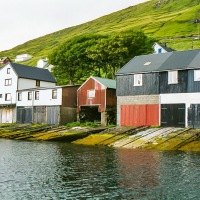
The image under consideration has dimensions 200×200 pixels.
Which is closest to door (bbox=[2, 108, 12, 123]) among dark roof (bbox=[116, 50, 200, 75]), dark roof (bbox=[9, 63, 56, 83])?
dark roof (bbox=[9, 63, 56, 83])

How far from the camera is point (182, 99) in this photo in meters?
43.1

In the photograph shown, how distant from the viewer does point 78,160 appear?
25922 millimetres

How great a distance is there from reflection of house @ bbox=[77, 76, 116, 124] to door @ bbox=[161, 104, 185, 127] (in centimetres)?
1152

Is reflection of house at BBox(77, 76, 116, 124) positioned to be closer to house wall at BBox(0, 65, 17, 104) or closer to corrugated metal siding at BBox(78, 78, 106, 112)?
corrugated metal siding at BBox(78, 78, 106, 112)

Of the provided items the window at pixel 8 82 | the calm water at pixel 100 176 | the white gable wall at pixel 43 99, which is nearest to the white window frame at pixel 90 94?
the white gable wall at pixel 43 99

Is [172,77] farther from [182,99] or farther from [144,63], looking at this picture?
[144,63]

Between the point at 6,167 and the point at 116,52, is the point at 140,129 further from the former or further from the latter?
the point at 116,52

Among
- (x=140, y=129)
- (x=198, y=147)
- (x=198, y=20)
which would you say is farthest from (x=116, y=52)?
(x=198, y=20)

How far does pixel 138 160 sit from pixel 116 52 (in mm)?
50354

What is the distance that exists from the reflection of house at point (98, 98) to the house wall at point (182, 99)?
38.2 ft

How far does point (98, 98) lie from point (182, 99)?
53.1 ft

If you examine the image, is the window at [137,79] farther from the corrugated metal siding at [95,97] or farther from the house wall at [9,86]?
the house wall at [9,86]

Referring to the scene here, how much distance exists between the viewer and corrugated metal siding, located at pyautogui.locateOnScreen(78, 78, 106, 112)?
5450 cm

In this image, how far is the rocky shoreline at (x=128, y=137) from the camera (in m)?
34.1
